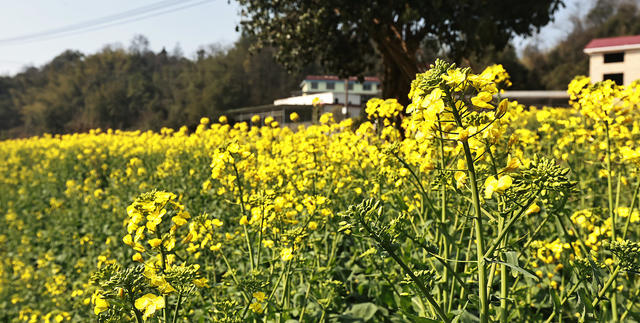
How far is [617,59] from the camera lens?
2972cm

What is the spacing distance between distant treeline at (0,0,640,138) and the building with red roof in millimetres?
7089

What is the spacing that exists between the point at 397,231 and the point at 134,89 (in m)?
67.9

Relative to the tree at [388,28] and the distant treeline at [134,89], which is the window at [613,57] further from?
the distant treeline at [134,89]

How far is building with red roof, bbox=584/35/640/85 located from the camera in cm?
2888

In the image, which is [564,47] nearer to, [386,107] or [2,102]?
[386,107]

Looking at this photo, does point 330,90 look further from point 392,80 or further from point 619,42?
point 392,80

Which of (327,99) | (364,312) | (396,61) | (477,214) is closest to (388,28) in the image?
(396,61)

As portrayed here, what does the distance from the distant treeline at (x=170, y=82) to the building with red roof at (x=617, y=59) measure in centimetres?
709

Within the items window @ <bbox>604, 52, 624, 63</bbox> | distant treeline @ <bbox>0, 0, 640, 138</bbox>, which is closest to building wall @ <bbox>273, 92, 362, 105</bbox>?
distant treeline @ <bbox>0, 0, 640, 138</bbox>

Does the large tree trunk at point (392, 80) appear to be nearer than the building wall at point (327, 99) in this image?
Yes

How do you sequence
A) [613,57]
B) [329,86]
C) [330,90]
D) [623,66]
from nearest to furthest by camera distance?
1. [623,66]
2. [613,57]
3. [330,90]
4. [329,86]

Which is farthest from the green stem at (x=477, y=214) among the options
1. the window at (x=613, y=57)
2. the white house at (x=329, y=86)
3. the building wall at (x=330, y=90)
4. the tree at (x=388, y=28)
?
the building wall at (x=330, y=90)

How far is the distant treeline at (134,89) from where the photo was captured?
53750 millimetres

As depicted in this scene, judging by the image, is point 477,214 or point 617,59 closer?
point 477,214
